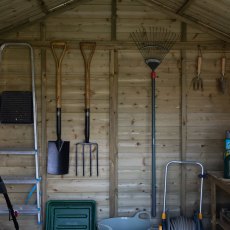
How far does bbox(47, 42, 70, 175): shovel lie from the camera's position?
3.56 metres

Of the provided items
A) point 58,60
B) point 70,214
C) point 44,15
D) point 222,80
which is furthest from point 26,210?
point 222,80

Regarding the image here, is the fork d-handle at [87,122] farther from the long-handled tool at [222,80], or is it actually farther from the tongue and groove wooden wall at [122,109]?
the long-handled tool at [222,80]

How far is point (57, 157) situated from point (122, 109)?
2.96 feet

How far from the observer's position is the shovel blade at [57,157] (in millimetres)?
3576

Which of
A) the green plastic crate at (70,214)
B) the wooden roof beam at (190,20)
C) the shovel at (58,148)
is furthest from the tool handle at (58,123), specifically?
the wooden roof beam at (190,20)

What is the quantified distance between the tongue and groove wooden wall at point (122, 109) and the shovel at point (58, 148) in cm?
9

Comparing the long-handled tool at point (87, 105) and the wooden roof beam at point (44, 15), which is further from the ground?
the wooden roof beam at point (44, 15)

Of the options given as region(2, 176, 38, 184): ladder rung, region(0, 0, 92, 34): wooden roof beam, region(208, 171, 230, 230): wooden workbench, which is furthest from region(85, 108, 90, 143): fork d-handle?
region(208, 171, 230, 230): wooden workbench

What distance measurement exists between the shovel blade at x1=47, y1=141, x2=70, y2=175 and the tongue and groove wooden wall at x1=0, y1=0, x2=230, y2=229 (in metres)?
0.09

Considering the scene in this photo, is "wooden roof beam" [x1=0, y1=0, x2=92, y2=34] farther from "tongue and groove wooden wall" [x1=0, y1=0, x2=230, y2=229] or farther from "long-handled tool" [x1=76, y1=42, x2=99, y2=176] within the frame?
"long-handled tool" [x1=76, y1=42, x2=99, y2=176]

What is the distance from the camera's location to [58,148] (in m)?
3.57

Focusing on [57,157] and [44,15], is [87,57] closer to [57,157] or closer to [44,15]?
[44,15]

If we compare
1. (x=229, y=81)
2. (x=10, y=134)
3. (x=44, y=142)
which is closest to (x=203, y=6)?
(x=229, y=81)

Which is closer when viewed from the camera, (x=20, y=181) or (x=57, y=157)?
(x=20, y=181)
